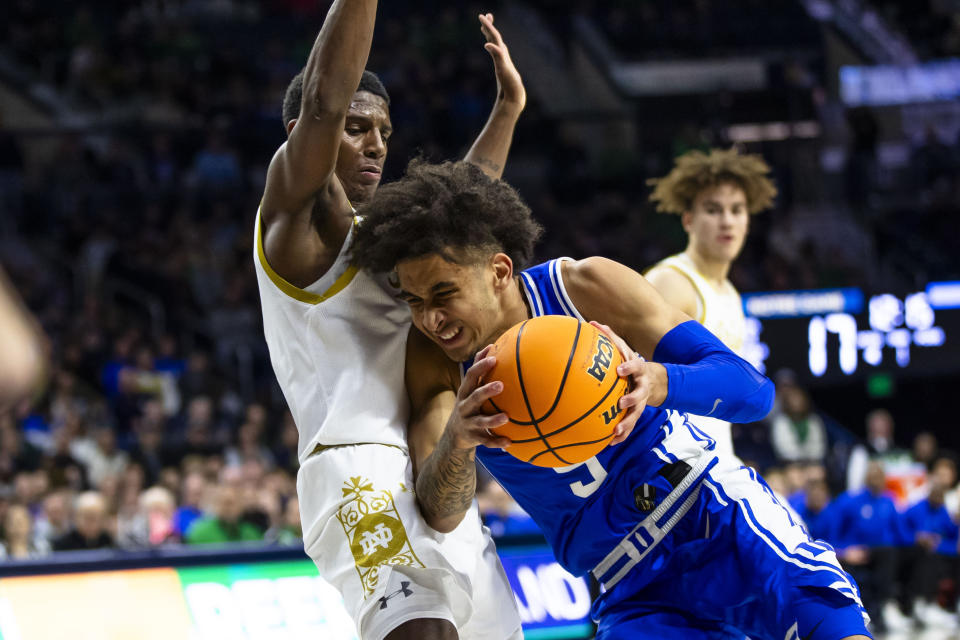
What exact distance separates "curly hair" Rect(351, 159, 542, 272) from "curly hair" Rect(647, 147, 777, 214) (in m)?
2.12

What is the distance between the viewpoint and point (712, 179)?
476 cm

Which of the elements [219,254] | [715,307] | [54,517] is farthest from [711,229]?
[219,254]

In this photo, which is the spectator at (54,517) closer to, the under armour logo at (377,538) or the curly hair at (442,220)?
the under armour logo at (377,538)

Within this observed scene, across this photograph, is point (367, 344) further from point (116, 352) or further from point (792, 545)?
point (116, 352)

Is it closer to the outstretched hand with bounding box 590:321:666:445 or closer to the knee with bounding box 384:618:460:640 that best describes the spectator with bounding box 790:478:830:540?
the knee with bounding box 384:618:460:640

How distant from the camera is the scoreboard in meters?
8.61

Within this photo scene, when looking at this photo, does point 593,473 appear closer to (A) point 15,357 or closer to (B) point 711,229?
(A) point 15,357

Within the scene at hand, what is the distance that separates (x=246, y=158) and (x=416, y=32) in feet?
13.1

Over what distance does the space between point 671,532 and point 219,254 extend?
9.67 m

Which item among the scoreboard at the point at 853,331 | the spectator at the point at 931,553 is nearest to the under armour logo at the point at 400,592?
the scoreboard at the point at 853,331

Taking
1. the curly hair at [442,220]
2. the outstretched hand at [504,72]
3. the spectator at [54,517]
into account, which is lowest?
the spectator at [54,517]

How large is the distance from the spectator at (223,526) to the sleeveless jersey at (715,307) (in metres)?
4.08

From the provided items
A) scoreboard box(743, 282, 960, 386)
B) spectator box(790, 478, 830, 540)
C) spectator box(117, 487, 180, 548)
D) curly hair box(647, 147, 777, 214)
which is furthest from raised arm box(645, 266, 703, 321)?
spectator box(790, 478, 830, 540)

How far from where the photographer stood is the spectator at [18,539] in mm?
7035
